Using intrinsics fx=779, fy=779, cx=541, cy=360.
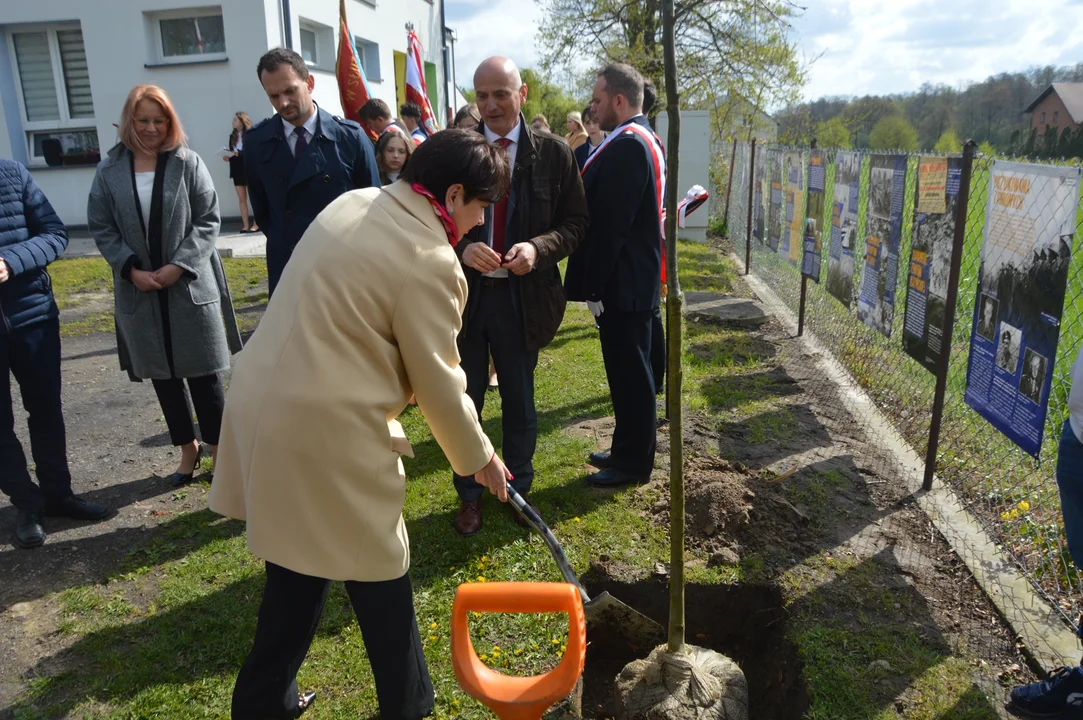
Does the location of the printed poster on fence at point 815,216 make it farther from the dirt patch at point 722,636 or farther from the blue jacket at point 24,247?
the blue jacket at point 24,247

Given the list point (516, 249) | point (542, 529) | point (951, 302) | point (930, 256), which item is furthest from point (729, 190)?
point (542, 529)

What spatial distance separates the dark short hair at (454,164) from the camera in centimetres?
207

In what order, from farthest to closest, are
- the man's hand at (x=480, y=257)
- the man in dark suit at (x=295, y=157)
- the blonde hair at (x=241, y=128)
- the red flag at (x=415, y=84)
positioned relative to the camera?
1. the blonde hair at (x=241, y=128)
2. the red flag at (x=415, y=84)
3. the man in dark suit at (x=295, y=157)
4. the man's hand at (x=480, y=257)

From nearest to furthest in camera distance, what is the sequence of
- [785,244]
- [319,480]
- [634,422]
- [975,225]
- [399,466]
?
[319,480]
[399,466]
[975,225]
[634,422]
[785,244]

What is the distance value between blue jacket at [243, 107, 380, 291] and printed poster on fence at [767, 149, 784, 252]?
5.32 m

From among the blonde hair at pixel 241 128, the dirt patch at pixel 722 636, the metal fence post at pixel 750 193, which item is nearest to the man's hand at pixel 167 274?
the dirt patch at pixel 722 636

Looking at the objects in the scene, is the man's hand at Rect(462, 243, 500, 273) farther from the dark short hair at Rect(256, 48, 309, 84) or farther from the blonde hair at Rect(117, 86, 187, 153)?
the blonde hair at Rect(117, 86, 187, 153)

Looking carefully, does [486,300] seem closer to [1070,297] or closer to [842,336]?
[1070,297]

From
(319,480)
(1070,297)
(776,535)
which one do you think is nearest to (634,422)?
(776,535)

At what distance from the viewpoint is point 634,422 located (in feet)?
13.7

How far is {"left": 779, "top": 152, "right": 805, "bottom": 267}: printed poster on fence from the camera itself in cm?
714

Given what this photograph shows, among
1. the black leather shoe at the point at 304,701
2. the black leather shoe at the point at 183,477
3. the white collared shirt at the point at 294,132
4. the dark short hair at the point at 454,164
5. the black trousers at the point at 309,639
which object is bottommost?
the black leather shoe at the point at 304,701

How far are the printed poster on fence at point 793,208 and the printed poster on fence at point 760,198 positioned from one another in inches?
63.1

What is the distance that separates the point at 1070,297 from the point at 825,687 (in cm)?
192
